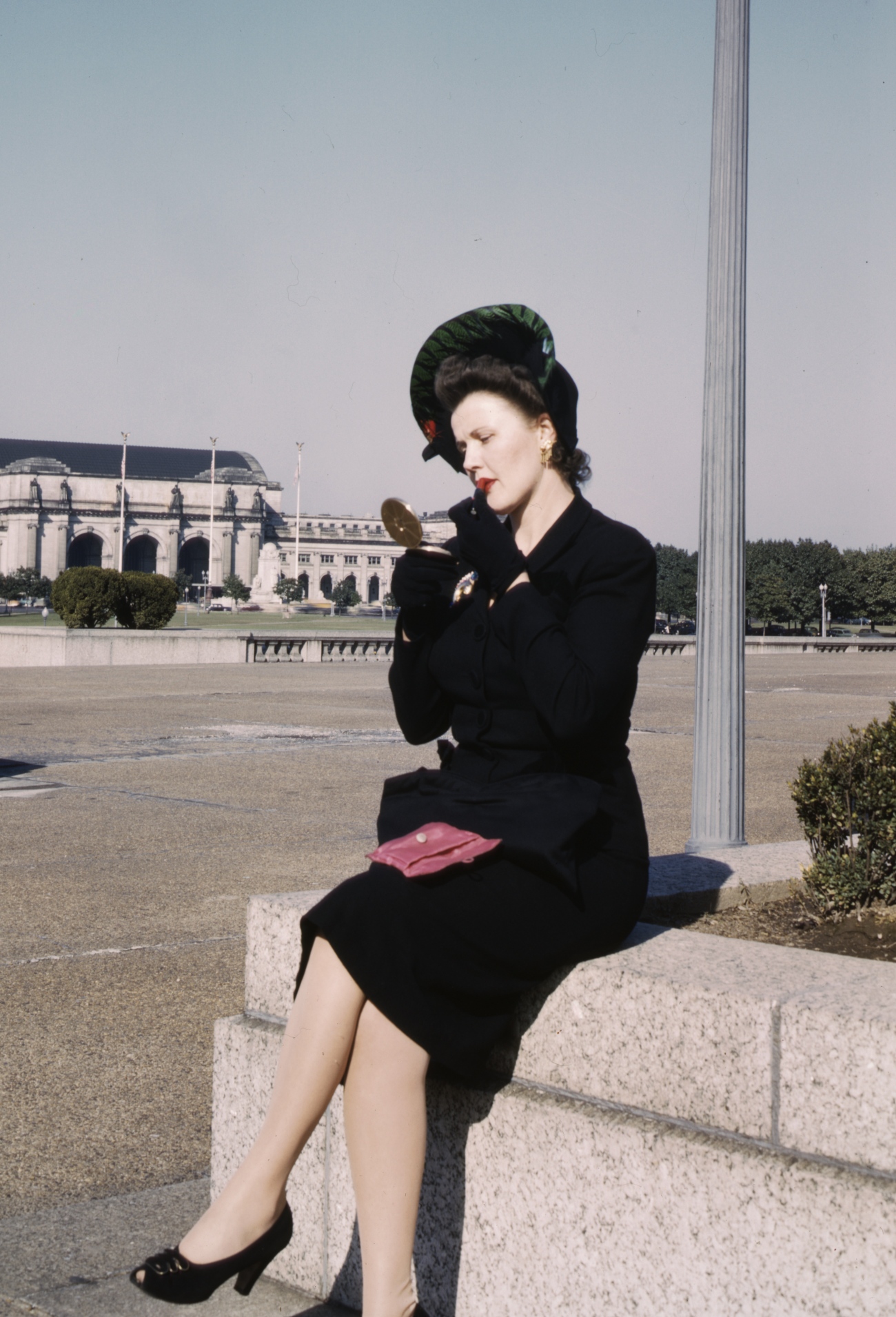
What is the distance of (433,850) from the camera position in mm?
2238

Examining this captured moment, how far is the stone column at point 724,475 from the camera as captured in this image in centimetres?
530

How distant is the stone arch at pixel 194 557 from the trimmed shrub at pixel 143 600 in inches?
3919

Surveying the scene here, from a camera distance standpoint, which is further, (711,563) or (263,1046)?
(711,563)

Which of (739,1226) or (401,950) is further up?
(401,950)

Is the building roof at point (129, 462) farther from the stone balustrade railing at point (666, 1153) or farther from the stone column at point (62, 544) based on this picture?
the stone balustrade railing at point (666, 1153)

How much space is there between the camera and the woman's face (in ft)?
8.76

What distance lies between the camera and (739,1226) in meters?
2.04

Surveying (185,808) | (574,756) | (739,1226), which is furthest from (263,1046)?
(185,808)

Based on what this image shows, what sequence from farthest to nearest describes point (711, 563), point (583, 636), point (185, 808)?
point (185, 808)
point (711, 563)
point (583, 636)

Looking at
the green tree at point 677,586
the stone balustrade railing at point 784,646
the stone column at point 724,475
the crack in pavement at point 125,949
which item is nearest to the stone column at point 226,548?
the green tree at point 677,586

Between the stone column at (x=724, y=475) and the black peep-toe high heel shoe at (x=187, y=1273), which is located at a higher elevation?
the stone column at (x=724, y=475)

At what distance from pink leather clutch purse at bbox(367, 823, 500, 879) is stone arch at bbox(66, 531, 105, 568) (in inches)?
4936

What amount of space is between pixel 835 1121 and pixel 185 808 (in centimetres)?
674

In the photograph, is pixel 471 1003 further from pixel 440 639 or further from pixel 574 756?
pixel 440 639
